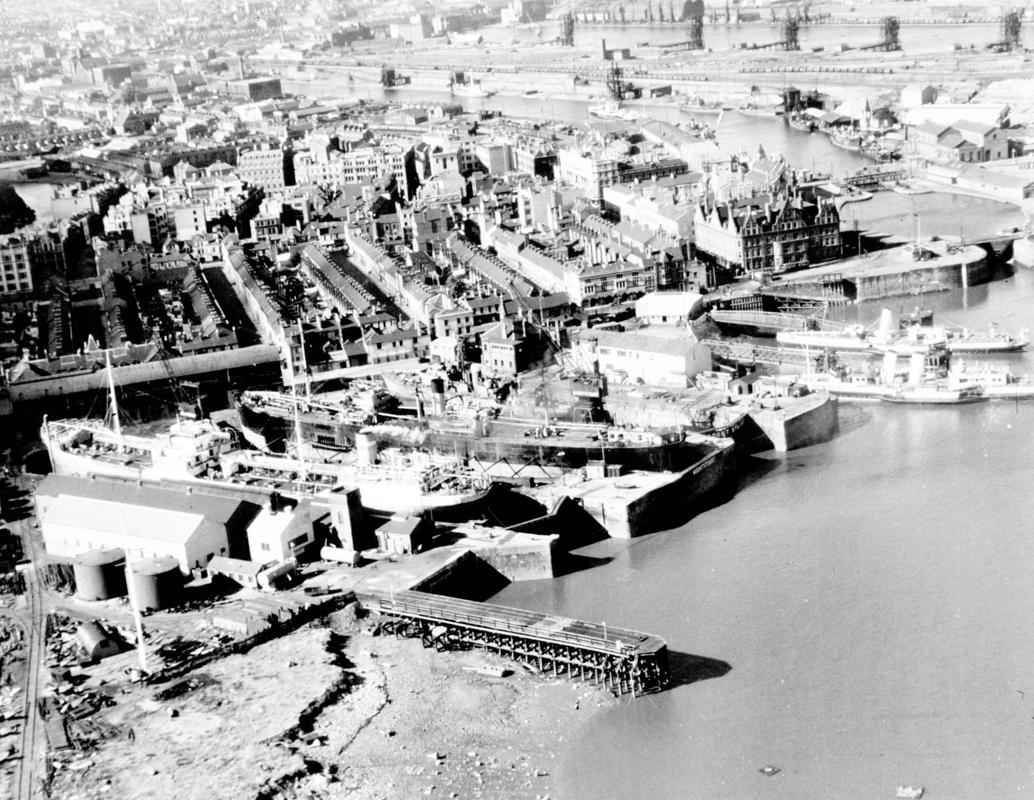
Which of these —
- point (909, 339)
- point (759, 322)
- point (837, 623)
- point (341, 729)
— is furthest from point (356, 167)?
point (341, 729)

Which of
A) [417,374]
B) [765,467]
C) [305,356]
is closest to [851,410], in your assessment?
[765,467]

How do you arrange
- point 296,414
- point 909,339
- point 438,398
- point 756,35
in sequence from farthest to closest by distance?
1. point 756,35
2. point 909,339
3. point 438,398
4. point 296,414

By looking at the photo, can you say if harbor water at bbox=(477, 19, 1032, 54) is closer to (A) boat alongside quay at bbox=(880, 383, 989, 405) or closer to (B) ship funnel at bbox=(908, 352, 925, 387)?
(B) ship funnel at bbox=(908, 352, 925, 387)

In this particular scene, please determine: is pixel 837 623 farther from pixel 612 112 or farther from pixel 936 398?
pixel 612 112

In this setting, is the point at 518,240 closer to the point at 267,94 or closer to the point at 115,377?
the point at 115,377

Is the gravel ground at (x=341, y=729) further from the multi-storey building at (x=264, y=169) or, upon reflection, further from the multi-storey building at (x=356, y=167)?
the multi-storey building at (x=264, y=169)

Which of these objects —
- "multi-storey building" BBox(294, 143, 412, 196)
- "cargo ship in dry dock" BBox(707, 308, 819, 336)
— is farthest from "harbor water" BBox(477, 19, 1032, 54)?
"cargo ship in dry dock" BBox(707, 308, 819, 336)

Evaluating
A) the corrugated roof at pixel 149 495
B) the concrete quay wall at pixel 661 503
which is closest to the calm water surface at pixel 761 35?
the concrete quay wall at pixel 661 503
